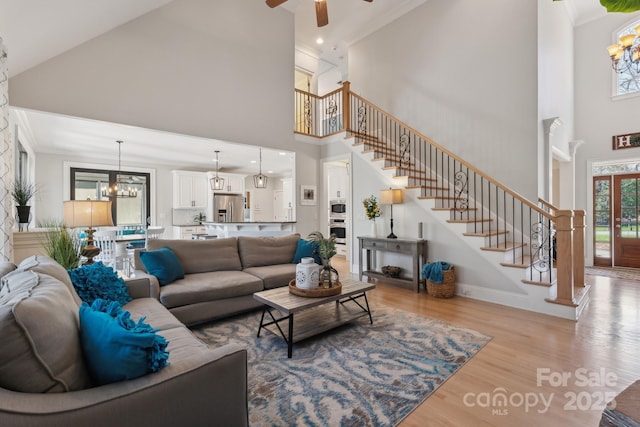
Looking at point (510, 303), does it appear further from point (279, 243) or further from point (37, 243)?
point (37, 243)

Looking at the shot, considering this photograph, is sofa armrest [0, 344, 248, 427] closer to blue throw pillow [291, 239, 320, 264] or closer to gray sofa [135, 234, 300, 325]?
gray sofa [135, 234, 300, 325]

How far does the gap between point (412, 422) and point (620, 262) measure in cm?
702

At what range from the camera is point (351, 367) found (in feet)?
7.64

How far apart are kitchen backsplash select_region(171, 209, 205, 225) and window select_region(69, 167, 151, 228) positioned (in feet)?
2.13

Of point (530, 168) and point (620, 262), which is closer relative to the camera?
point (530, 168)

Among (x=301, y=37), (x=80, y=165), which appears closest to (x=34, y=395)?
(x=80, y=165)

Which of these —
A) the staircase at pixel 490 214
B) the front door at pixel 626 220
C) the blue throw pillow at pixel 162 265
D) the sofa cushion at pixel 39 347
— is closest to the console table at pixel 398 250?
the staircase at pixel 490 214

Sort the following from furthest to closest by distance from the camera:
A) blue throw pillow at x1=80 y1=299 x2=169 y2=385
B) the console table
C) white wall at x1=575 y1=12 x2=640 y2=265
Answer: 1. white wall at x1=575 y1=12 x2=640 y2=265
2. the console table
3. blue throw pillow at x1=80 y1=299 x2=169 y2=385

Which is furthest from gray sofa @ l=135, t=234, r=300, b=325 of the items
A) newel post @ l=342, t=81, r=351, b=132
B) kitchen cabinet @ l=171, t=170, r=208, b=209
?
kitchen cabinet @ l=171, t=170, r=208, b=209

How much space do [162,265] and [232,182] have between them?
19.8 feet

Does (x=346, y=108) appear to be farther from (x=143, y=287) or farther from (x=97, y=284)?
(x=97, y=284)

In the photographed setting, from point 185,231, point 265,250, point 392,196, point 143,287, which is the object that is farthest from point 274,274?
point 185,231

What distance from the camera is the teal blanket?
411 cm

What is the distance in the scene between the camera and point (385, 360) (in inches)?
96.0
